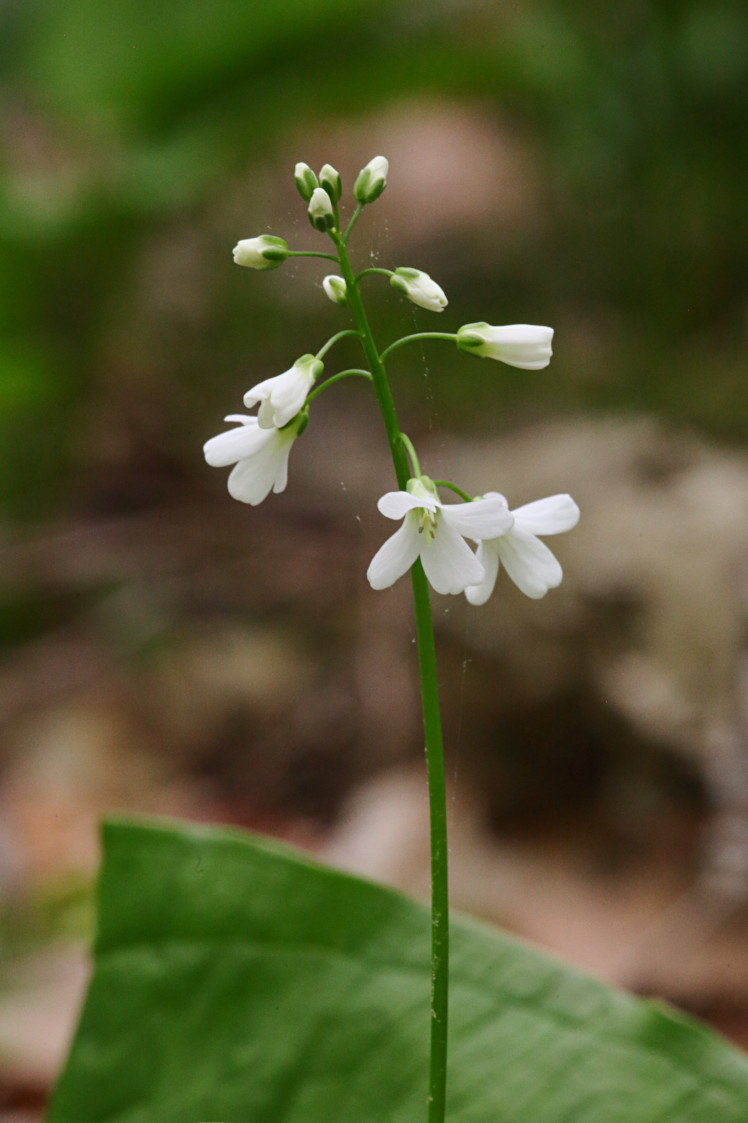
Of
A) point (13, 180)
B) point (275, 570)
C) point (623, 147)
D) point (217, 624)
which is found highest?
point (13, 180)

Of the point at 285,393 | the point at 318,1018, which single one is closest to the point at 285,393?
the point at 285,393

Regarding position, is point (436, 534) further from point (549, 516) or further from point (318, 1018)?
point (318, 1018)

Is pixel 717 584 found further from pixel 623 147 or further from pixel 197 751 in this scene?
pixel 623 147

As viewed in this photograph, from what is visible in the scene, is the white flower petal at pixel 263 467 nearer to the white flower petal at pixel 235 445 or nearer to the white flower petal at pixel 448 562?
the white flower petal at pixel 235 445

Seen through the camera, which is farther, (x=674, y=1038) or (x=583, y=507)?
(x=583, y=507)

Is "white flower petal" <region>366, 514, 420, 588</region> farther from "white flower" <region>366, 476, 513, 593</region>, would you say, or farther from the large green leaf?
the large green leaf

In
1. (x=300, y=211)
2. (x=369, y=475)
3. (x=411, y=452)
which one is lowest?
(x=411, y=452)

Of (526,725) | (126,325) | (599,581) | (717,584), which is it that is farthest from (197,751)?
(126,325)
